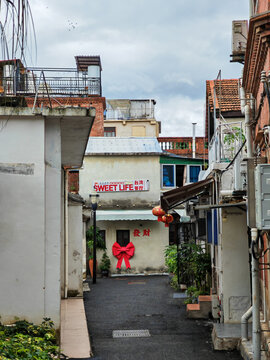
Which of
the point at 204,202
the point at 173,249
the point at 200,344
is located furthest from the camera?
the point at 173,249

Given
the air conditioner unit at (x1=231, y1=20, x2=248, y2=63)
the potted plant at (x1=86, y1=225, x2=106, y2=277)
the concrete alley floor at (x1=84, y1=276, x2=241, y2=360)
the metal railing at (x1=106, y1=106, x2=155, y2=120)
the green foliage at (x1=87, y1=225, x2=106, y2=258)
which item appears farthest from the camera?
the metal railing at (x1=106, y1=106, x2=155, y2=120)

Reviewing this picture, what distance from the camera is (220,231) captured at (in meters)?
11.8

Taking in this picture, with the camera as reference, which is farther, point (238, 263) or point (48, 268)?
point (238, 263)

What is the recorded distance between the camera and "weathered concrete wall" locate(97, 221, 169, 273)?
1067 inches

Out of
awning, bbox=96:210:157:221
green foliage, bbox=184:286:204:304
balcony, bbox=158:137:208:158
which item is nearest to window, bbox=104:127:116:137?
balcony, bbox=158:137:208:158

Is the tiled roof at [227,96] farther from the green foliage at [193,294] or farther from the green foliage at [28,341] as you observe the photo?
the green foliage at [28,341]

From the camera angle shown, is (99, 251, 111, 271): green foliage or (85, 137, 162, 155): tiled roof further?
(85, 137, 162, 155): tiled roof

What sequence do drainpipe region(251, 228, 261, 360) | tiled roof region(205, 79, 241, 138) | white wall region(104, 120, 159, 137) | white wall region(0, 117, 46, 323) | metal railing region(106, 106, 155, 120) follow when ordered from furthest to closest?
metal railing region(106, 106, 155, 120)
white wall region(104, 120, 159, 137)
tiled roof region(205, 79, 241, 138)
white wall region(0, 117, 46, 323)
drainpipe region(251, 228, 261, 360)

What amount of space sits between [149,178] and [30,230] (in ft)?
63.6

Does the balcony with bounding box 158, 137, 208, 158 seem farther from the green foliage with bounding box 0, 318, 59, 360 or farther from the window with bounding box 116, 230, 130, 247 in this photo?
the green foliage with bounding box 0, 318, 59, 360

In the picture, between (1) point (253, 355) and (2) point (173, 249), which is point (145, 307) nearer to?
(2) point (173, 249)

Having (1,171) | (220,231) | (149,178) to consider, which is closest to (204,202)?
(220,231)

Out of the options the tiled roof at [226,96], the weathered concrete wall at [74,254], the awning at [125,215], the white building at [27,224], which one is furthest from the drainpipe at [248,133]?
the awning at [125,215]

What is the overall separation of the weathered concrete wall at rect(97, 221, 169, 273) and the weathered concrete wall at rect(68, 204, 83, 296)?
34.1 feet
